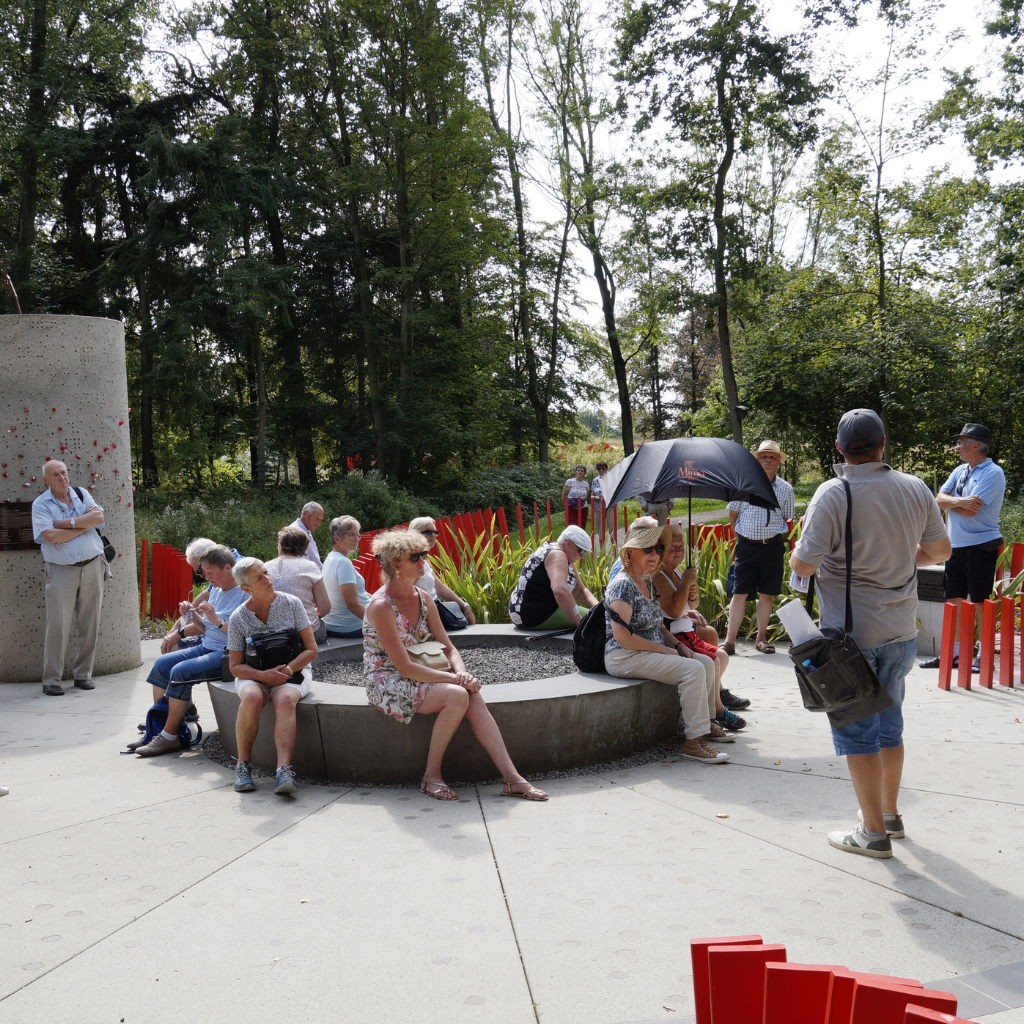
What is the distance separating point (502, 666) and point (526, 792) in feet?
5.71

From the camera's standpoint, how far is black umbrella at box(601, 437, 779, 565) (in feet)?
23.8

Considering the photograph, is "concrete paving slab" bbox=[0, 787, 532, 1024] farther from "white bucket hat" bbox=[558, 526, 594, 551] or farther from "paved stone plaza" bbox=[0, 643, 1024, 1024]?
"white bucket hat" bbox=[558, 526, 594, 551]

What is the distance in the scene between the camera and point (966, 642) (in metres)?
6.48

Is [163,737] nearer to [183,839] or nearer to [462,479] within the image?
[183,839]

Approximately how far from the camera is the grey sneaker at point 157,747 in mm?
5355

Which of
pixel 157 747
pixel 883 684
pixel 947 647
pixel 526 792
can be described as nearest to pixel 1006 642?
pixel 947 647

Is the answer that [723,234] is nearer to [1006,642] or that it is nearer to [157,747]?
[1006,642]

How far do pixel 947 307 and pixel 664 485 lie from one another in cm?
1740

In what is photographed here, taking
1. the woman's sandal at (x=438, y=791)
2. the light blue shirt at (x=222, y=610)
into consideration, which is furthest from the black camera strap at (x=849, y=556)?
the light blue shirt at (x=222, y=610)

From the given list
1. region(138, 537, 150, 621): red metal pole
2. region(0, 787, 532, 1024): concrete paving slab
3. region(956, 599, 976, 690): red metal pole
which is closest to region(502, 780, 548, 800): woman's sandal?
region(0, 787, 532, 1024): concrete paving slab

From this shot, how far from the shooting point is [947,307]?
21359 mm

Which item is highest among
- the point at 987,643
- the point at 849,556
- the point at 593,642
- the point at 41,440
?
the point at 41,440

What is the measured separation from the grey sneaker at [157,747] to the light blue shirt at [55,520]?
2459 mm

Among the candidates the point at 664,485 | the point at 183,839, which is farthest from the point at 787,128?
the point at 183,839
